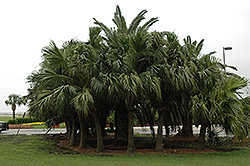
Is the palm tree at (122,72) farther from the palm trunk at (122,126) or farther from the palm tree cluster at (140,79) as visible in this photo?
the palm trunk at (122,126)

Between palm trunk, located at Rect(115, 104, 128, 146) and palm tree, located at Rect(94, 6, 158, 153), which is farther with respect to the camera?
palm trunk, located at Rect(115, 104, 128, 146)

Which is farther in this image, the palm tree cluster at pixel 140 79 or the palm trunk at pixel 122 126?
the palm trunk at pixel 122 126

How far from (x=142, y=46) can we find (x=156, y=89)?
8.15 feet

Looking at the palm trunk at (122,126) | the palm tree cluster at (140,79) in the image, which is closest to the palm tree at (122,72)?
the palm tree cluster at (140,79)

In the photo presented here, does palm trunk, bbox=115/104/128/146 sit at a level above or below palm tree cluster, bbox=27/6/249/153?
below

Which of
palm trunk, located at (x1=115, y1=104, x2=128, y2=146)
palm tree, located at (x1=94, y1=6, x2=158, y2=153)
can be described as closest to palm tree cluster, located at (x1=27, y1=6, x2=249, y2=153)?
palm tree, located at (x1=94, y1=6, x2=158, y2=153)

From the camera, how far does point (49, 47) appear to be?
40.8ft

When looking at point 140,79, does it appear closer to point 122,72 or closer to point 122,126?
point 122,72

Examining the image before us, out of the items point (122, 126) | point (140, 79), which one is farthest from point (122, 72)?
point (122, 126)

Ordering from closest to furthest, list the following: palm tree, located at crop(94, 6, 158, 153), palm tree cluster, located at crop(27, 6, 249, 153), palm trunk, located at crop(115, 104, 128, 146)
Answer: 1. palm tree, located at crop(94, 6, 158, 153)
2. palm tree cluster, located at crop(27, 6, 249, 153)
3. palm trunk, located at crop(115, 104, 128, 146)

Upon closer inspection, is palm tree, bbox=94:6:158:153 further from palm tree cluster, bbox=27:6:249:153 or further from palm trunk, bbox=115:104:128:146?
palm trunk, bbox=115:104:128:146

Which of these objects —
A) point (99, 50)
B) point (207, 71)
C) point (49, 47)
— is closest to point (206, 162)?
point (207, 71)

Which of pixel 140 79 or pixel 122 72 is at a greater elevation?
pixel 122 72

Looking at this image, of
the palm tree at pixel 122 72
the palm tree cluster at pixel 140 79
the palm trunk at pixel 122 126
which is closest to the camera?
the palm tree at pixel 122 72
